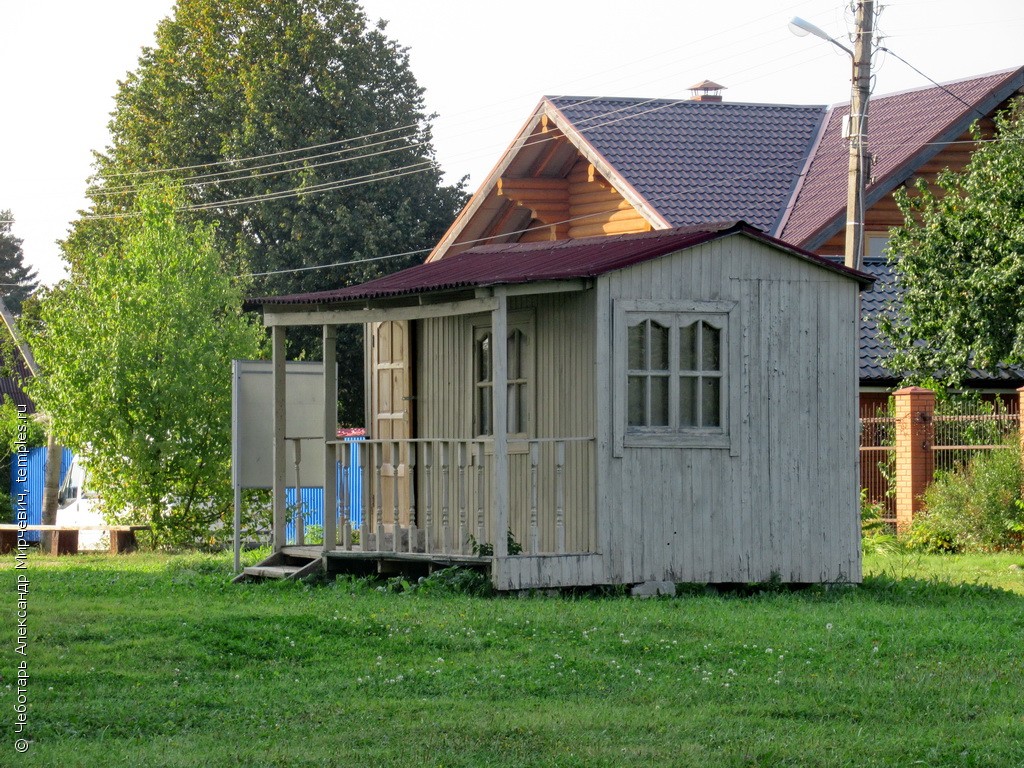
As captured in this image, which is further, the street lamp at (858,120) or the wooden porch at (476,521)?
the street lamp at (858,120)

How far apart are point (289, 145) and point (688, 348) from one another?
27.7 meters

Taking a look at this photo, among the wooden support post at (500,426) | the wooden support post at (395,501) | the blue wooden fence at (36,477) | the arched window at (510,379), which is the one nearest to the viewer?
the wooden support post at (500,426)

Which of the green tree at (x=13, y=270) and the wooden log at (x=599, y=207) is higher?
the green tree at (x=13, y=270)

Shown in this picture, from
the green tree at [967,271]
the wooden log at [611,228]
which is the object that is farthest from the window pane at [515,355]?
the wooden log at [611,228]

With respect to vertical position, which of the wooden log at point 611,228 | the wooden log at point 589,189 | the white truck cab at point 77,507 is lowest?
the white truck cab at point 77,507

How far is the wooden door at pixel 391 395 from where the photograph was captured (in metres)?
15.7

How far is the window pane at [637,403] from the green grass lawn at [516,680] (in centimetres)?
160

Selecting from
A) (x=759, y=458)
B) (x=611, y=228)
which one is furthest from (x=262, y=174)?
(x=759, y=458)

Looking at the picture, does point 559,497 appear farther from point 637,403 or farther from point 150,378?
point 150,378

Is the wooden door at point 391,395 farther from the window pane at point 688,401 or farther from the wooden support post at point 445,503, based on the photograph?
the window pane at point 688,401

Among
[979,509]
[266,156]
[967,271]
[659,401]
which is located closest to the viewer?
[659,401]

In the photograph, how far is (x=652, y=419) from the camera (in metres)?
13.3

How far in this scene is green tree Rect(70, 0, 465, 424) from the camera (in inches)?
1547

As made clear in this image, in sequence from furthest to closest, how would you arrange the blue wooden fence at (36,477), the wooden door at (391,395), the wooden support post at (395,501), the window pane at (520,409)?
the blue wooden fence at (36,477) < the wooden door at (391,395) < the window pane at (520,409) < the wooden support post at (395,501)
